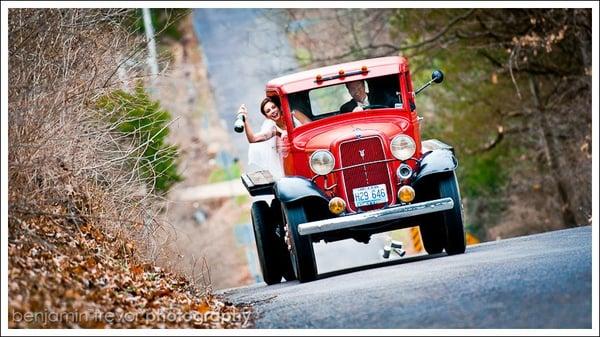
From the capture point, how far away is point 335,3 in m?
27.6

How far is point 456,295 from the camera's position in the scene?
11.0 meters

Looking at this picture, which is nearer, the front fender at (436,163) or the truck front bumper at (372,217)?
the truck front bumper at (372,217)

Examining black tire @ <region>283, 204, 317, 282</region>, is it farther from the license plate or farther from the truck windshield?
the truck windshield

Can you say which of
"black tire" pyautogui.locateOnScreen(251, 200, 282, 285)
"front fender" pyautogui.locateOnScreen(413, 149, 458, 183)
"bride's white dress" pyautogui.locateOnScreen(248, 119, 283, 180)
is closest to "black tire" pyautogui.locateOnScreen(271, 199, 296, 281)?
"black tire" pyautogui.locateOnScreen(251, 200, 282, 285)

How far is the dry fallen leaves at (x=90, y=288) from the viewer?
10.8m

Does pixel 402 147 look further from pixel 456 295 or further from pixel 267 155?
pixel 456 295

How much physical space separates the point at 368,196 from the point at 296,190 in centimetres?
86

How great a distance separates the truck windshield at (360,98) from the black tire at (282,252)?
4.03 ft

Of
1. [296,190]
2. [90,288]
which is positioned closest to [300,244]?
[296,190]

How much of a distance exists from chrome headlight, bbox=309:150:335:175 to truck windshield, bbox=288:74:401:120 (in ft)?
2.86

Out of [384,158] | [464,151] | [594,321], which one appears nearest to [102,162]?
[384,158]

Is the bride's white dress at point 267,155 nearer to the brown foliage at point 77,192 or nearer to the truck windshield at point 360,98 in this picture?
the truck windshield at point 360,98

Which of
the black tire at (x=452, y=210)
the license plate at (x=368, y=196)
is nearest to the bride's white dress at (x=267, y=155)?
Result: the license plate at (x=368, y=196)

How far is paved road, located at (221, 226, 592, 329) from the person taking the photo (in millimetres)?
10078
